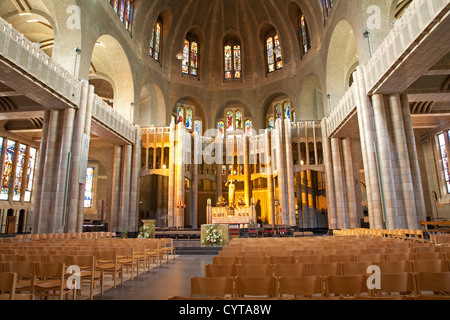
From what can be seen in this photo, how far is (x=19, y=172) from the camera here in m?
24.7

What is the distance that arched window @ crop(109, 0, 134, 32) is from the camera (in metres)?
22.9

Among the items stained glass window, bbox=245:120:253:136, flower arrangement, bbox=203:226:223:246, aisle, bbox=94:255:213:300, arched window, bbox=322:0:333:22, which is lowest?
aisle, bbox=94:255:213:300

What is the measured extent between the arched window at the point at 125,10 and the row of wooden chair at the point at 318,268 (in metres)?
24.1

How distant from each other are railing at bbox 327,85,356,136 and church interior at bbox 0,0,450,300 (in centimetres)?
19

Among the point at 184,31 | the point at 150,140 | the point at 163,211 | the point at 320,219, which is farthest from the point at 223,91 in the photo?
the point at 320,219

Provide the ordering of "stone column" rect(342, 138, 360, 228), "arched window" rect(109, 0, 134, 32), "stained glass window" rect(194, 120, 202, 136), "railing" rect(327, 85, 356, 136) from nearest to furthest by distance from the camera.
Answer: "railing" rect(327, 85, 356, 136)
"stone column" rect(342, 138, 360, 228)
"arched window" rect(109, 0, 134, 32)
"stained glass window" rect(194, 120, 202, 136)

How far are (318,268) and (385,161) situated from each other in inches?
512

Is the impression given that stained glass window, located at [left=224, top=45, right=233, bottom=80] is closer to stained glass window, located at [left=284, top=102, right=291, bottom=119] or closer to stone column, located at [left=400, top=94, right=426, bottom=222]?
stained glass window, located at [left=284, top=102, right=291, bottom=119]

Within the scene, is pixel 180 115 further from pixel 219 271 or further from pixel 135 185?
pixel 219 271

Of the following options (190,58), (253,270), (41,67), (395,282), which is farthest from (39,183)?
(190,58)

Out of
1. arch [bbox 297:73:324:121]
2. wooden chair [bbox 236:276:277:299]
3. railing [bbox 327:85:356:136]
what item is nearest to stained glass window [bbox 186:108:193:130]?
arch [bbox 297:73:324:121]

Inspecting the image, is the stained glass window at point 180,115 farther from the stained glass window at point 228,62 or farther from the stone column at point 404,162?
the stone column at point 404,162

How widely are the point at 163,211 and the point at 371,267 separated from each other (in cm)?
2724

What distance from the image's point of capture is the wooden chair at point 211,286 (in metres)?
3.20
